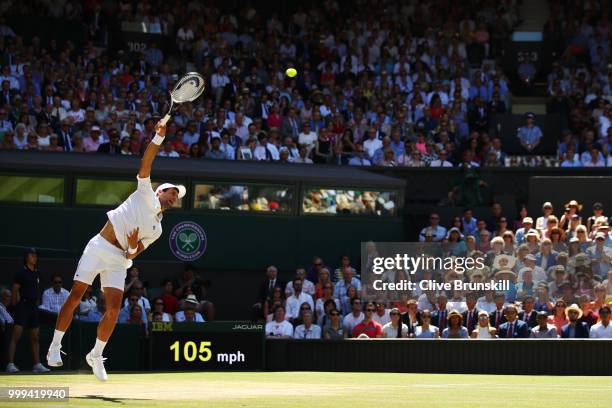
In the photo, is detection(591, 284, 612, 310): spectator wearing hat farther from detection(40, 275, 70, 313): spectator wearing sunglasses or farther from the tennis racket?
the tennis racket

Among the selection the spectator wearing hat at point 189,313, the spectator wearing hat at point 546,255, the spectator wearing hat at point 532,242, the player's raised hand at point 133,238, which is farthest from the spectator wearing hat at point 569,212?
the player's raised hand at point 133,238

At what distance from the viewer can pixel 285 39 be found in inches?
1236

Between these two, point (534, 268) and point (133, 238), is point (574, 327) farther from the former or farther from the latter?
point (133, 238)

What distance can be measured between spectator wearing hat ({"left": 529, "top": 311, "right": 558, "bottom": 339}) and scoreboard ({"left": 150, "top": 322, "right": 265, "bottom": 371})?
164 inches

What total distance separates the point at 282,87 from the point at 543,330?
1192 centimetres

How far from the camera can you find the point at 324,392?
11.6 meters

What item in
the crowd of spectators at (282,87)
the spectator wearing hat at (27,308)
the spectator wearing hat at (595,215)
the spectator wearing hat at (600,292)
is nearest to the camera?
the spectator wearing hat at (27,308)

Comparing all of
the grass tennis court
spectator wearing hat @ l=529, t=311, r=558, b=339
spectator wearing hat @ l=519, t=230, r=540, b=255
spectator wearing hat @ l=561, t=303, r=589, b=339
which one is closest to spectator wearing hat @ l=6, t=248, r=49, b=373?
the grass tennis court

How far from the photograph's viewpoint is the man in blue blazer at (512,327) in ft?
61.0

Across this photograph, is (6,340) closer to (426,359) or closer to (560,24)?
(426,359)

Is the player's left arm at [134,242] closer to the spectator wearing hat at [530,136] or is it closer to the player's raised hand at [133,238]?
the player's raised hand at [133,238]

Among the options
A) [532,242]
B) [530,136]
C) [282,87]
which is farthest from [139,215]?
[282,87]

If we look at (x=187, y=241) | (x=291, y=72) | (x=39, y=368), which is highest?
(x=291, y=72)

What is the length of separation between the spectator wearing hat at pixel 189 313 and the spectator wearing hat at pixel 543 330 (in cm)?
542
